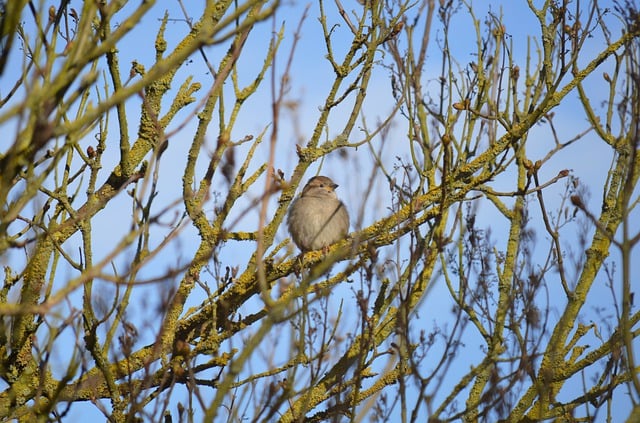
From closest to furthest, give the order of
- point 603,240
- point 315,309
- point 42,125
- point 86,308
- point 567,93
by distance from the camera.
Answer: point 42,125, point 86,308, point 315,309, point 567,93, point 603,240

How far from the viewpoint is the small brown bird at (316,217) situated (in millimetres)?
8141

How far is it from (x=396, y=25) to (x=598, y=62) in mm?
1560

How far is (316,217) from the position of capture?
8.28 meters

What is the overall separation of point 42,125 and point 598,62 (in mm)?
4708

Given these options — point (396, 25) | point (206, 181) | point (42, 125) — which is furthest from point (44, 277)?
point (42, 125)

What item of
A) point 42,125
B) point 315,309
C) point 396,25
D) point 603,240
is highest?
point 396,25

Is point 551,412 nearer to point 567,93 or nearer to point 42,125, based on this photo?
point 567,93

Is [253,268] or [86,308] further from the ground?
[253,268]

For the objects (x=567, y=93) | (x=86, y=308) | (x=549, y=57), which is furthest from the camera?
(x=549, y=57)

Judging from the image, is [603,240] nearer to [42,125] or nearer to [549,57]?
[549,57]

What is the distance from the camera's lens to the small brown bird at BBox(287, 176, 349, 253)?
26.7 feet

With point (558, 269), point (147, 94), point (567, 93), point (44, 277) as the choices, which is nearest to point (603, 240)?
point (558, 269)

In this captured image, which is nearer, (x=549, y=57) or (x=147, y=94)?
(x=147, y=94)

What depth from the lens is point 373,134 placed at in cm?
539
